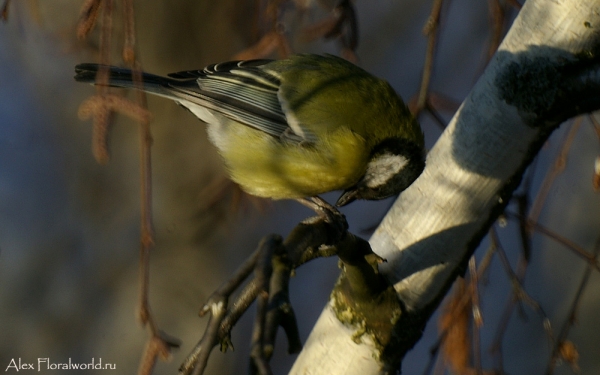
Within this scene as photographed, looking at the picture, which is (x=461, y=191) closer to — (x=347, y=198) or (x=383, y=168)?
(x=383, y=168)

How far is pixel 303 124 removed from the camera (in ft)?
7.09

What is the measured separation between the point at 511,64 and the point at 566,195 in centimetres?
330

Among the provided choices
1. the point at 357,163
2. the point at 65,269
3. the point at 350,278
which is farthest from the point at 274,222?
the point at 350,278

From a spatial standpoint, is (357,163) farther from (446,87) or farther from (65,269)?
(446,87)

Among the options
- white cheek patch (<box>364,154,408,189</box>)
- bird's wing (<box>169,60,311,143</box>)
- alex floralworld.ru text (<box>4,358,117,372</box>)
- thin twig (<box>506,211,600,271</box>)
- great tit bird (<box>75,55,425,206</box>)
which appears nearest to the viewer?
thin twig (<box>506,211,600,271</box>)

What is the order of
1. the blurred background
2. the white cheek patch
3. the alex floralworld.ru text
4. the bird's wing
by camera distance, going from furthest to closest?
the alex floralworld.ru text
the blurred background
the bird's wing
the white cheek patch

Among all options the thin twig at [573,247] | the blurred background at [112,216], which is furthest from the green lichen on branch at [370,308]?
the blurred background at [112,216]

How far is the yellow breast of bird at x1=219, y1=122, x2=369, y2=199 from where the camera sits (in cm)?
205

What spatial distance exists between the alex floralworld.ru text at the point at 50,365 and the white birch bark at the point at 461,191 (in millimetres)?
2461

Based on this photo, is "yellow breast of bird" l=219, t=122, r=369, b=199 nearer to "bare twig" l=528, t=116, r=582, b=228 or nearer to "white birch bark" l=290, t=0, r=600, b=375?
"white birch bark" l=290, t=0, r=600, b=375

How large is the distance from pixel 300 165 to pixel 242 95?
0.41 meters

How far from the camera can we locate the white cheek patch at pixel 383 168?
74.6 inches

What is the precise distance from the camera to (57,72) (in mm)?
3846

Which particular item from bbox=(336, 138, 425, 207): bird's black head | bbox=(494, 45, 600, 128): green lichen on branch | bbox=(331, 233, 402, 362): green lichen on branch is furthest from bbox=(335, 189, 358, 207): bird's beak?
bbox=(494, 45, 600, 128): green lichen on branch
